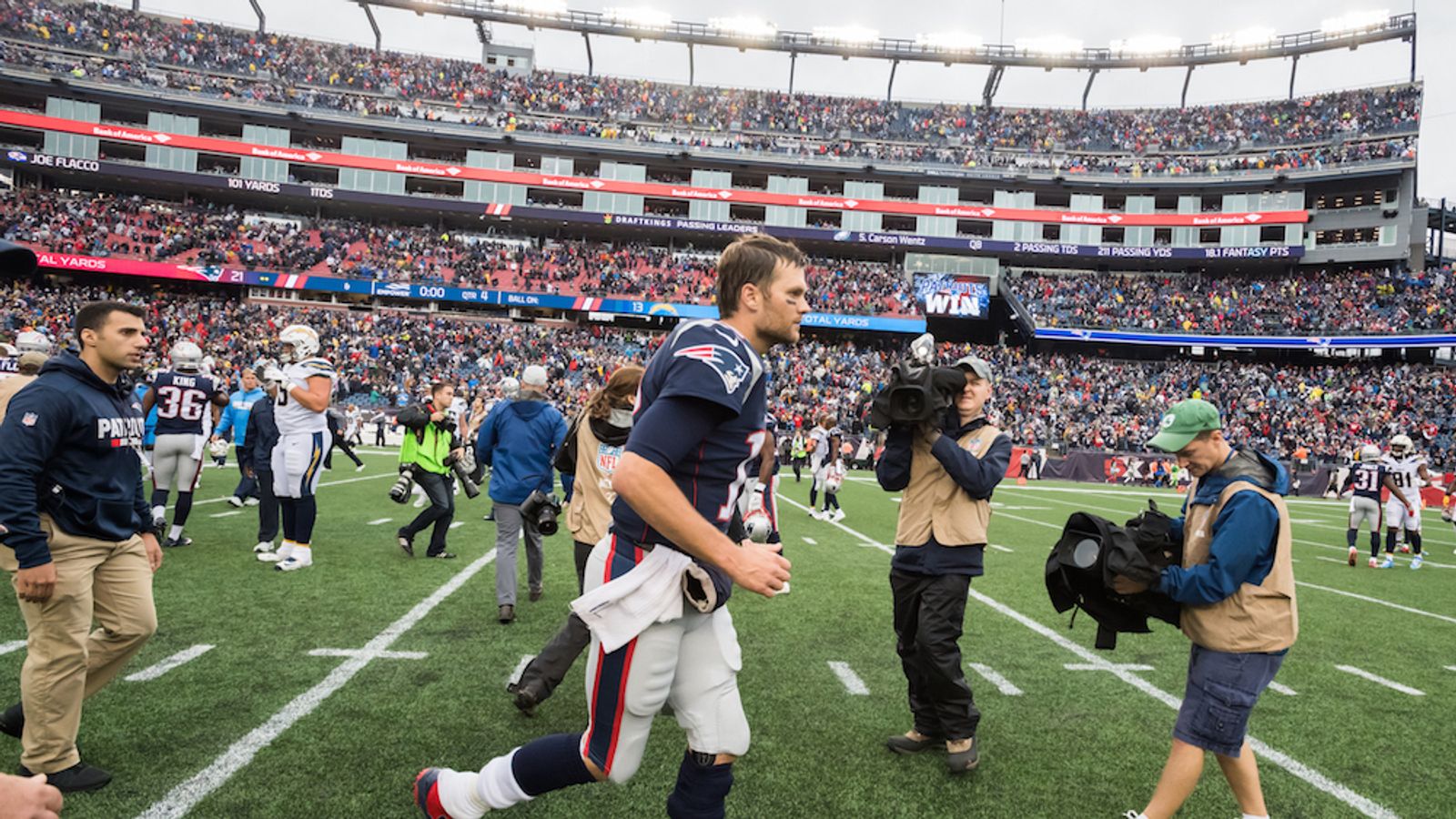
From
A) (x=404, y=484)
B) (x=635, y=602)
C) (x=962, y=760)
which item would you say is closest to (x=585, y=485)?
(x=962, y=760)

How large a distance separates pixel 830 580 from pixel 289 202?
46.0 meters

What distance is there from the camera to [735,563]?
6.39 ft

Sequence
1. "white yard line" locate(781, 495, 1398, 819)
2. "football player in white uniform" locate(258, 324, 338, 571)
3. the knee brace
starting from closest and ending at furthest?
1. the knee brace
2. "white yard line" locate(781, 495, 1398, 819)
3. "football player in white uniform" locate(258, 324, 338, 571)

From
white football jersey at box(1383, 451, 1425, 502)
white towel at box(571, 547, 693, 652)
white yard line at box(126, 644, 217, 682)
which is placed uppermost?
white football jersey at box(1383, 451, 1425, 502)

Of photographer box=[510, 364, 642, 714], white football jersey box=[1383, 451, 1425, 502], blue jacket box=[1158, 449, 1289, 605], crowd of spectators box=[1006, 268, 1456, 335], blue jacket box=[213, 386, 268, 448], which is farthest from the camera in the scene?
crowd of spectators box=[1006, 268, 1456, 335]

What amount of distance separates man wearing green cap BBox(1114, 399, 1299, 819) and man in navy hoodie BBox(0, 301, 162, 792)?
4.11 meters

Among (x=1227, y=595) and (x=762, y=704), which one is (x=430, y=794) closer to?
(x=762, y=704)

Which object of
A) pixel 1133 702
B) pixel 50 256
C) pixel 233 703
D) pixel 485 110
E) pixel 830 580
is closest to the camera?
pixel 233 703

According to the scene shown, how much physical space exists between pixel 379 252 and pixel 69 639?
42.6m

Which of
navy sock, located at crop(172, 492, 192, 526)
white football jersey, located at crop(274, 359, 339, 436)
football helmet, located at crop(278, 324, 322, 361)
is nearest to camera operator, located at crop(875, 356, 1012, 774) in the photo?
white football jersey, located at crop(274, 359, 339, 436)

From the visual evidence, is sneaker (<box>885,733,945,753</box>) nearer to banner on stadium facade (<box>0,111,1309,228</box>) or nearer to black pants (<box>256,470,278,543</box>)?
black pants (<box>256,470,278,543</box>)

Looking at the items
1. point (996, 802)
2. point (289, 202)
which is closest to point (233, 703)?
point (996, 802)

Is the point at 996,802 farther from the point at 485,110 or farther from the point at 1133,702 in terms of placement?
the point at 485,110

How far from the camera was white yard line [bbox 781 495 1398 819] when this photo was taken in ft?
11.3
